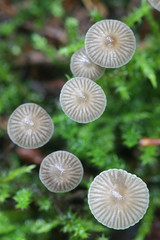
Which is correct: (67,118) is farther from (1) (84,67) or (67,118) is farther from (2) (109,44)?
(2) (109,44)

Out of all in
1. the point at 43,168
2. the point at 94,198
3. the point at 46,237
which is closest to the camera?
the point at 94,198

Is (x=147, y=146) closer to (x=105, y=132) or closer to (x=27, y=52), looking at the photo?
(x=105, y=132)

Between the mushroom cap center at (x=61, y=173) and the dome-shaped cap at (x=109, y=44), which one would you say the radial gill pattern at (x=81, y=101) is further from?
the mushroom cap center at (x=61, y=173)

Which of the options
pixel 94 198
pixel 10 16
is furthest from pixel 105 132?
pixel 10 16

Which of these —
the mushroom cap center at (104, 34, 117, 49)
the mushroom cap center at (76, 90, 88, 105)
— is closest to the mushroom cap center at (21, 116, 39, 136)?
the mushroom cap center at (76, 90, 88, 105)

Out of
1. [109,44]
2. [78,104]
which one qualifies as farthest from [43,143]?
[109,44]
